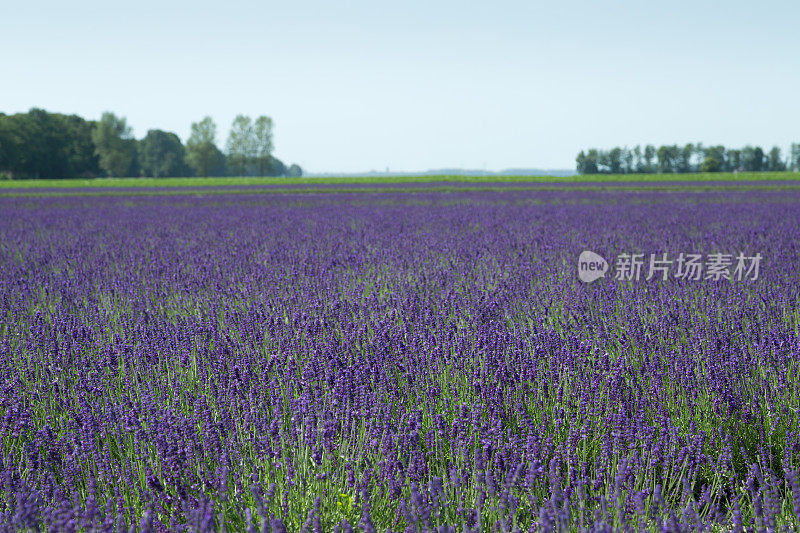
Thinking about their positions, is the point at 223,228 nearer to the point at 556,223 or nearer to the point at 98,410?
the point at 556,223

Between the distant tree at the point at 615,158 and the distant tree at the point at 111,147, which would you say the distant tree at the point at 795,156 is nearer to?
the distant tree at the point at 615,158

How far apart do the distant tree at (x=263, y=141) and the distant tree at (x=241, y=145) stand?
0.61 meters

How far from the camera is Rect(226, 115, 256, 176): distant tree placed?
7550 centimetres

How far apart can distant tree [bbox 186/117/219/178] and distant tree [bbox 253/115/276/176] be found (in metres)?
4.98

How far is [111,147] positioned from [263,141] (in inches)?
672

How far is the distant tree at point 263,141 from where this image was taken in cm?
7544

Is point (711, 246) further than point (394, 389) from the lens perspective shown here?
Yes

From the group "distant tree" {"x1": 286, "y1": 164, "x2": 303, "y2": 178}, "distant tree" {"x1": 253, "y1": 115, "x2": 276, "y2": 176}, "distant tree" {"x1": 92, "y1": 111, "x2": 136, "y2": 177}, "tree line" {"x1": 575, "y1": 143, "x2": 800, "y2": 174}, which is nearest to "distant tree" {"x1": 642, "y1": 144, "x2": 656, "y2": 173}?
"tree line" {"x1": 575, "y1": 143, "x2": 800, "y2": 174}

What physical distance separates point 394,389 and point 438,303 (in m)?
1.85

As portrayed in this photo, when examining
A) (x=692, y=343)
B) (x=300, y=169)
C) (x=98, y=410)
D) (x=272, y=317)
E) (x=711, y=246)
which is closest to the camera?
(x=98, y=410)

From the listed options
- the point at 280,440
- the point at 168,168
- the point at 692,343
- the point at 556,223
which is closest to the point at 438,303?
the point at 692,343

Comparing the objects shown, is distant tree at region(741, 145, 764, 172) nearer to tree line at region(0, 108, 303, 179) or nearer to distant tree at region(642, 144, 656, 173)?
distant tree at region(642, 144, 656, 173)

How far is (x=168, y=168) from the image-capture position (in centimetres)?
8225

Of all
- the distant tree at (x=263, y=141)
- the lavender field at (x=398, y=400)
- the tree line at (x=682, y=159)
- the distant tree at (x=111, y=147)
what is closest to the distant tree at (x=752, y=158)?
the tree line at (x=682, y=159)
